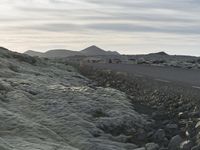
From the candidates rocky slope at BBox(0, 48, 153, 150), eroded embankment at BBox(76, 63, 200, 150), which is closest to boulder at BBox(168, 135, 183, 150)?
eroded embankment at BBox(76, 63, 200, 150)

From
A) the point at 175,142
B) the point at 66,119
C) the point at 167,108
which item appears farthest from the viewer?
the point at 167,108

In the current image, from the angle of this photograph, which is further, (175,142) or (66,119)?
(66,119)

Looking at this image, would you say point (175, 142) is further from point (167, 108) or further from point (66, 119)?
point (167, 108)

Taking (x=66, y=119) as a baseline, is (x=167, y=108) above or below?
above

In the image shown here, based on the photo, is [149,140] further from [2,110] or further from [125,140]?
[2,110]

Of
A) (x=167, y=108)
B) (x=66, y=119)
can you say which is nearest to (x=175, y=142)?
(x=66, y=119)

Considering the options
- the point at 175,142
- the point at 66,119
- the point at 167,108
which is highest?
the point at 167,108

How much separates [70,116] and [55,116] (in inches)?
26.3

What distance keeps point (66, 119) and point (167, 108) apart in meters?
5.37

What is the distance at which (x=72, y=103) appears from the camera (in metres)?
24.8

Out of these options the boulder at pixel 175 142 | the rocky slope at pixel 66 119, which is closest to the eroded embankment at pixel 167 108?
the boulder at pixel 175 142

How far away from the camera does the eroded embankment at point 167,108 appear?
1958 centimetres

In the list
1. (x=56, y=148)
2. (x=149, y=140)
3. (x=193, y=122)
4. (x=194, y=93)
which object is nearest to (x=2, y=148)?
(x=56, y=148)

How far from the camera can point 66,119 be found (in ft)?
72.0
